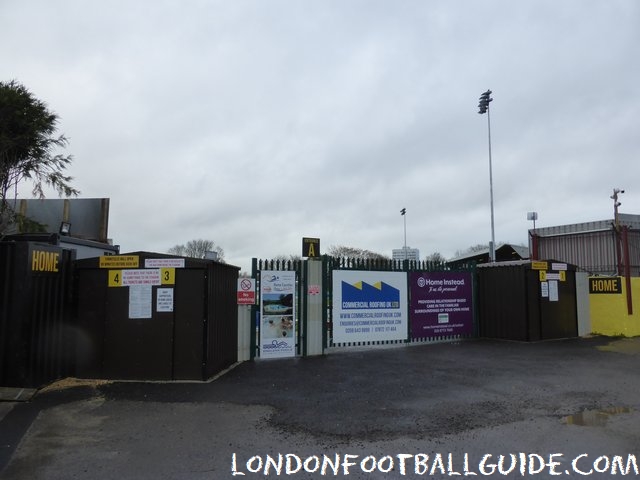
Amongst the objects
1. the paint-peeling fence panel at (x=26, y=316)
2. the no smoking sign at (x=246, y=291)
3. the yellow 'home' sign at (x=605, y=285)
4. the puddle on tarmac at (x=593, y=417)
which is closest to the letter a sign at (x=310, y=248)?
the no smoking sign at (x=246, y=291)

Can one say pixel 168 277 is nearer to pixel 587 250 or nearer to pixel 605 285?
pixel 605 285

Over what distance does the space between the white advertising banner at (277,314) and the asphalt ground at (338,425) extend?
141cm

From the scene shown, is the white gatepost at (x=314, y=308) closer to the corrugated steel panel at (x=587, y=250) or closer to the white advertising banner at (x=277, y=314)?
the white advertising banner at (x=277, y=314)

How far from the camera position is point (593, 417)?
21.8ft

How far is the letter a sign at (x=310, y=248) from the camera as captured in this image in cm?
1256

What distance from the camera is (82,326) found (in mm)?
9266

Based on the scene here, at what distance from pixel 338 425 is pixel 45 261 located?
5809 mm

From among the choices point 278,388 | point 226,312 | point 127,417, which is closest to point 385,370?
point 278,388

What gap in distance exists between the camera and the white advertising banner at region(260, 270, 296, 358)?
11789mm

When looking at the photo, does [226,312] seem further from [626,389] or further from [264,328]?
[626,389]

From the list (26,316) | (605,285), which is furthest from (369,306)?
(605,285)

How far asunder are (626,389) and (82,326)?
9.60 m

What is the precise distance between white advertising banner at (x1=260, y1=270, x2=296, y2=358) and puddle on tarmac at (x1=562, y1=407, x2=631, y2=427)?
6690 mm

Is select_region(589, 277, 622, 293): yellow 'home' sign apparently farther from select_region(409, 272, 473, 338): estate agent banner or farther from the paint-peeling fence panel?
the paint-peeling fence panel
